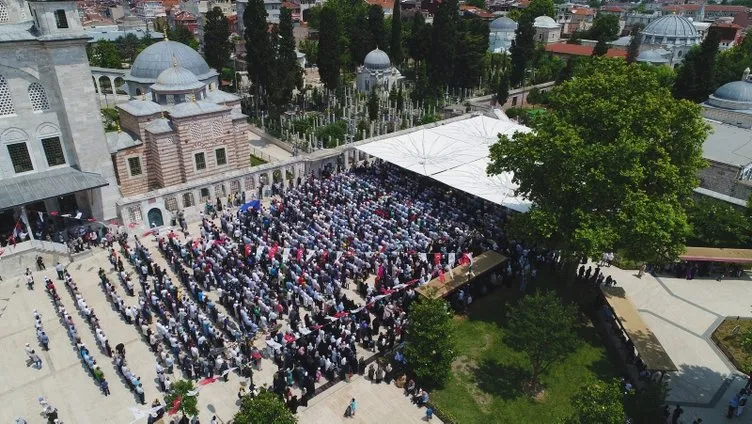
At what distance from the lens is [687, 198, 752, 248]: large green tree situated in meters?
30.2

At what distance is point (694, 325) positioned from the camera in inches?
1013

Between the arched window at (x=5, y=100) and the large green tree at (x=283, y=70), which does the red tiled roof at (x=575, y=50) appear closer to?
the large green tree at (x=283, y=70)

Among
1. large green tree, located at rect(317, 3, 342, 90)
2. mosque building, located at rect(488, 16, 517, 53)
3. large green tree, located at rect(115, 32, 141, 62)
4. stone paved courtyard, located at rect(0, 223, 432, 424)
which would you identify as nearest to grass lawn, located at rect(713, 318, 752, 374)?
stone paved courtyard, located at rect(0, 223, 432, 424)

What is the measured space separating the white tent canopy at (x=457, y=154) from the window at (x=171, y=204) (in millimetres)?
14206

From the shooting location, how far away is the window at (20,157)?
30.2m

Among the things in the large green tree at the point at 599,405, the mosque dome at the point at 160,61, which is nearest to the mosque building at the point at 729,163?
the large green tree at the point at 599,405

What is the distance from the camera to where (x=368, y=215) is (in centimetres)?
3250

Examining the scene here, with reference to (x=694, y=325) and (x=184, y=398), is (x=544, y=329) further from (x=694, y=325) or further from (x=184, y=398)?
(x=184, y=398)

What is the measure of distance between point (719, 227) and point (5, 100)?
42781 mm

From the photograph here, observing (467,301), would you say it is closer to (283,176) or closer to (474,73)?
(283,176)

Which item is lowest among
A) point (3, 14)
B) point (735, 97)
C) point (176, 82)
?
point (735, 97)

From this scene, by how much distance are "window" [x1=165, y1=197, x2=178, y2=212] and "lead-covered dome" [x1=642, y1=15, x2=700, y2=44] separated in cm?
8728

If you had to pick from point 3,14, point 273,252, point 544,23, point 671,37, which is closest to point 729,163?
point 273,252

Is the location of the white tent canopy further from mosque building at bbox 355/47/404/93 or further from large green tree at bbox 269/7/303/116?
mosque building at bbox 355/47/404/93
